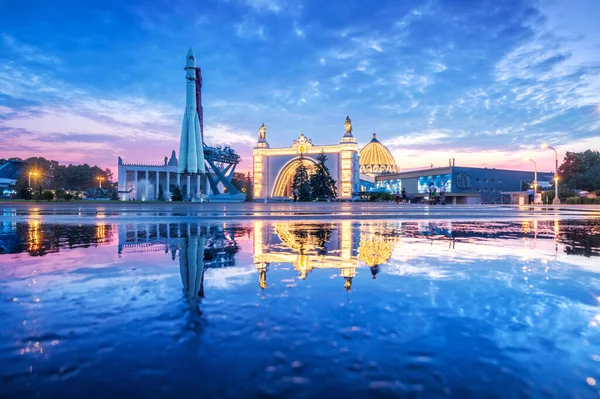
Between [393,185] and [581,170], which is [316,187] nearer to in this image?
[393,185]

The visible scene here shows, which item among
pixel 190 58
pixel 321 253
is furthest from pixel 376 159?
pixel 321 253

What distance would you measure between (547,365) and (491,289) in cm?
169

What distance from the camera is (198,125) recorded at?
202 feet

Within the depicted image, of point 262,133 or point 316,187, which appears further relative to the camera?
point 262,133

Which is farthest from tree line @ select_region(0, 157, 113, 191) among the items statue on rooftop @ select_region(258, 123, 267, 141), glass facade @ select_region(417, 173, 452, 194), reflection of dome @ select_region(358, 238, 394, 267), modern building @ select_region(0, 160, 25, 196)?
reflection of dome @ select_region(358, 238, 394, 267)

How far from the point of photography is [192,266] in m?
4.84

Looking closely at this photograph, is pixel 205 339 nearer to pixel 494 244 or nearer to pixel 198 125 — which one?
pixel 494 244

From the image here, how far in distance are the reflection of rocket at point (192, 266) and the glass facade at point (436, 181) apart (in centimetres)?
8285

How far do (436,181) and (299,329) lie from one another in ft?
294

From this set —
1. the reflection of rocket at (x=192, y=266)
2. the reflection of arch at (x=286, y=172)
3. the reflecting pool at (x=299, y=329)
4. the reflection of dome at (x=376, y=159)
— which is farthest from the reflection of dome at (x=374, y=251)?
the reflection of dome at (x=376, y=159)

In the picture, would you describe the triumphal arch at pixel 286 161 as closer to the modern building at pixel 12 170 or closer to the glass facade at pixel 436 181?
the glass facade at pixel 436 181

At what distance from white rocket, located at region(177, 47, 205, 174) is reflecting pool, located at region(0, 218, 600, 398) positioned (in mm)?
57078

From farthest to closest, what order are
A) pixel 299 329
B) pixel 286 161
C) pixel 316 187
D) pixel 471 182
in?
pixel 286 161 → pixel 471 182 → pixel 316 187 → pixel 299 329

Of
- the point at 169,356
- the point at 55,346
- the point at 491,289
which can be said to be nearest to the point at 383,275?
the point at 491,289
